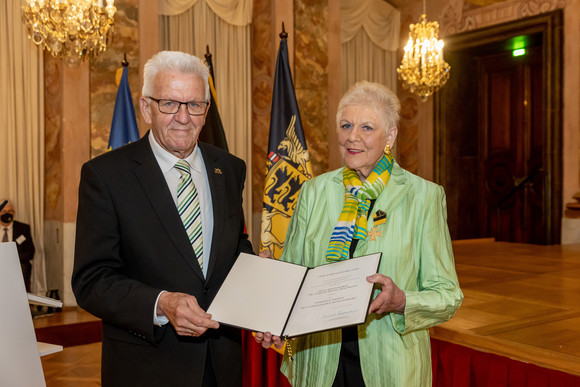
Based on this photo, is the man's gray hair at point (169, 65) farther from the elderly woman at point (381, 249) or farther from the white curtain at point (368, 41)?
the white curtain at point (368, 41)

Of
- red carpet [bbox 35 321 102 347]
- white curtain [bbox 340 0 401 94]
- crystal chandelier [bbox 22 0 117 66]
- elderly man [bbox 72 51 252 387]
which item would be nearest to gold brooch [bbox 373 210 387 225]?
elderly man [bbox 72 51 252 387]

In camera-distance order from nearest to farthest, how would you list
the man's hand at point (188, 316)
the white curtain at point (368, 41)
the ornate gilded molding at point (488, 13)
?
the man's hand at point (188, 316), the ornate gilded molding at point (488, 13), the white curtain at point (368, 41)

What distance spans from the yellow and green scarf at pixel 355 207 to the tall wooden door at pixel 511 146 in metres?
9.21

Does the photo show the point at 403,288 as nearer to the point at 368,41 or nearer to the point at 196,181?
the point at 196,181

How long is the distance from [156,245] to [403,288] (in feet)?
2.87

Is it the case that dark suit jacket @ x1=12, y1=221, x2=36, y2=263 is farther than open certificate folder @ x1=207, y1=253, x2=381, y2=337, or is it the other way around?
dark suit jacket @ x1=12, y1=221, x2=36, y2=263

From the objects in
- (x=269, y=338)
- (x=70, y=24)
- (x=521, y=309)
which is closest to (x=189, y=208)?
(x=269, y=338)

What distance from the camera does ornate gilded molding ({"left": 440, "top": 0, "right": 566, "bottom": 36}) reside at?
930cm

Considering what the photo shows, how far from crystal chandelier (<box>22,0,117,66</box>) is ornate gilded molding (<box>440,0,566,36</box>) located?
7.05m

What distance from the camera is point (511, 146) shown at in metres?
10.9

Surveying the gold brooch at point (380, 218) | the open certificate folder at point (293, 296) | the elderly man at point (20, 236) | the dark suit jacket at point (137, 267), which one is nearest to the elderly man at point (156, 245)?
the dark suit jacket at point (137, 267)

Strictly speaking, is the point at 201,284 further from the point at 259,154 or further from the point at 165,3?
the point at 165,3

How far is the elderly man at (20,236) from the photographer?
6.79 m

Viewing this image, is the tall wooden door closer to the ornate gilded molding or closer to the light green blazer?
the ornate gilded molding
